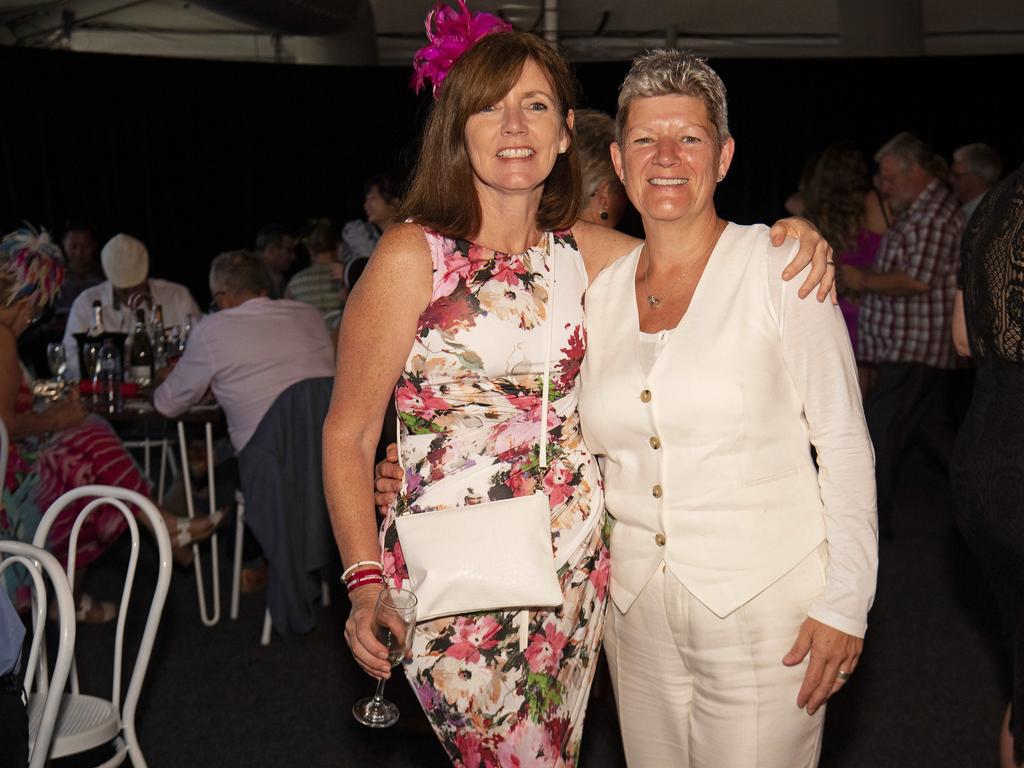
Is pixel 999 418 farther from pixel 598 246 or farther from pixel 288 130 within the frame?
pixel 288 130

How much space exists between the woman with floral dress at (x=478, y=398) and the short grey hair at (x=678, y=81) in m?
0.17

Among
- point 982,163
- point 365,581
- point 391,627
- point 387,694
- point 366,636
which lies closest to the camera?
point 391,627

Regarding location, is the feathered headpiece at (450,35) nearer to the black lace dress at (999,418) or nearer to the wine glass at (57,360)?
the black lace dress at (999,418)

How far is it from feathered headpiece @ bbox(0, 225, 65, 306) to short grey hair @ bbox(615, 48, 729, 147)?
9.14 feet

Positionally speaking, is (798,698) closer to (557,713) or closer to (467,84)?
(557,713)

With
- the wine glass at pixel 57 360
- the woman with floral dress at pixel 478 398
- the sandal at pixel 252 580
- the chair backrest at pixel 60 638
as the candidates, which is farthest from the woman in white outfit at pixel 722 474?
the wine glass at pixel 57 360

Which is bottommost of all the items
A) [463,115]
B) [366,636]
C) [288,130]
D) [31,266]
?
[366,636]

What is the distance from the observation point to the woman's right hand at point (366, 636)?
1.72 meters

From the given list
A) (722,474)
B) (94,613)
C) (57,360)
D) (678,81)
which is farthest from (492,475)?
(57,360)

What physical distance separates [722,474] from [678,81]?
67cm

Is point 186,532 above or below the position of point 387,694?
above

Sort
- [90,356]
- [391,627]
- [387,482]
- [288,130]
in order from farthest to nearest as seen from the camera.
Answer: [288,130]
[90,356]
[387,482]
[391,627]

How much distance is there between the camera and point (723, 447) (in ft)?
5.94

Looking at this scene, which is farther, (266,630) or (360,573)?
(266,630)
